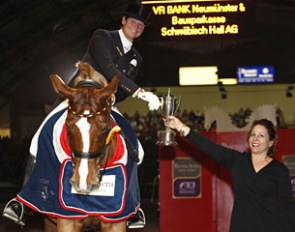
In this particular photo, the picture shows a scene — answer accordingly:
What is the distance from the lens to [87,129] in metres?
3.63

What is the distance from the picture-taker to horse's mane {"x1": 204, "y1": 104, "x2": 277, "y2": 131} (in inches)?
321

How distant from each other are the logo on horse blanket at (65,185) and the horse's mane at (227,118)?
4175mm

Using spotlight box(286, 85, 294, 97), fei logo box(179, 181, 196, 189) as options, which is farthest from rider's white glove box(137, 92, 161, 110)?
spotlight box(286, 85, 294, 97)

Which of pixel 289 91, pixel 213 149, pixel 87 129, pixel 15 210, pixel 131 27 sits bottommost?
pixel 15 210

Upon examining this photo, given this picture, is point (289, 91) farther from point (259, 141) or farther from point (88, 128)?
point (88, 128)

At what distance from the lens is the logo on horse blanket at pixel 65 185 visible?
4031 mm

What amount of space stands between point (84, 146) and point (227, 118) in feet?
16.8

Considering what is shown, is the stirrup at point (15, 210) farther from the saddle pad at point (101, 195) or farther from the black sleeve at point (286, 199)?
the black sleeve at point (286, 199)

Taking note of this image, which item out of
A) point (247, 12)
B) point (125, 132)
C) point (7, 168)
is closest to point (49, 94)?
point (7, 168)

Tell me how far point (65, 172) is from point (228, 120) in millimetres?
4791

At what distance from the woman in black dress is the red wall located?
3.91 metres

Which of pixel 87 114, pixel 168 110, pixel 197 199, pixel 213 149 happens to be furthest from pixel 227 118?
pixel 87 114

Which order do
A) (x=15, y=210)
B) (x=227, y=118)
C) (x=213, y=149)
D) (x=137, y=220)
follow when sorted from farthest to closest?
(x=227, y=118)
(x=137, y=220)
(x=15, y=210)
(x=213, y=149)

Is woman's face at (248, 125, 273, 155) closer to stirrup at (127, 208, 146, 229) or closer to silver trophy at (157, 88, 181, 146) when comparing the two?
silver trophy at (157, 88, 181, 146)
